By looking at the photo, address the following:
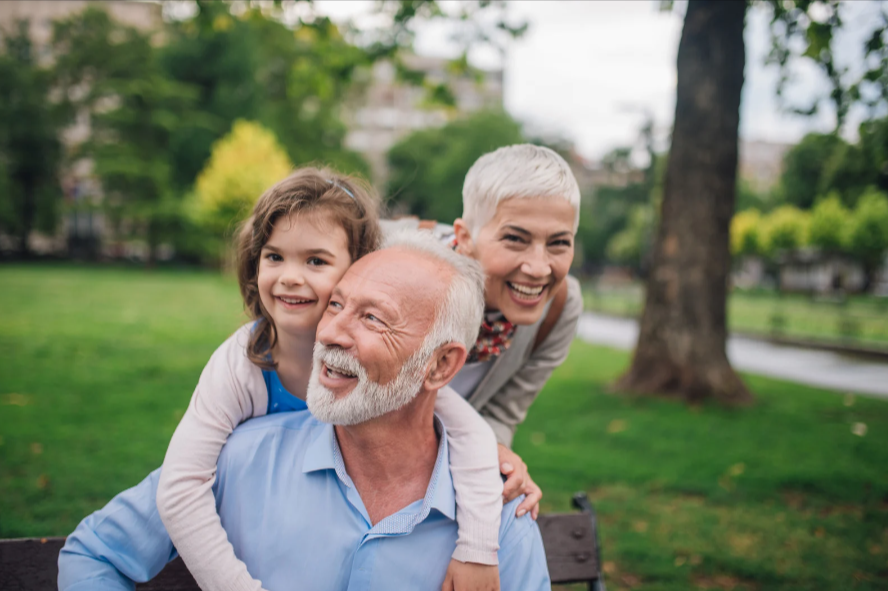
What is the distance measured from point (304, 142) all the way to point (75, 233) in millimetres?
21224

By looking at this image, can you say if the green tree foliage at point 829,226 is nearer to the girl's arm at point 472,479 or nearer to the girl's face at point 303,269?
the girl's arm at point 472,479

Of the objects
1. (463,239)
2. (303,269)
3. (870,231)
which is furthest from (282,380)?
(870,231)

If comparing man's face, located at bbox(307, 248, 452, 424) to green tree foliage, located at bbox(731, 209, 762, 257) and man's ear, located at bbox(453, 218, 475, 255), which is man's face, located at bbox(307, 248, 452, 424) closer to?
man's ear, located at bbox(453, 218, 475, 255)

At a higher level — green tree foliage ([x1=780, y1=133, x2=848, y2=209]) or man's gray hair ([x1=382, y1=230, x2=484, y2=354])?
green tree foliage ([x1=780, y1=133, x2=848, y2=209])

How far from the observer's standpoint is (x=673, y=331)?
8.61m

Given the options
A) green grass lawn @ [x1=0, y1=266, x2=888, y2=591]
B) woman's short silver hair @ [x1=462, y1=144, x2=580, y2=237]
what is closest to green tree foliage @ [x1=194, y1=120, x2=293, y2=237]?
green grass lawn @ [x1=0, y1=266, x2=888, y2=591]

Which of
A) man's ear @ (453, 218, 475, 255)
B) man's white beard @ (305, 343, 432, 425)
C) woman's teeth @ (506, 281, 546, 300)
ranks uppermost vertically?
man's ear @ (453, 218, 475, 255)

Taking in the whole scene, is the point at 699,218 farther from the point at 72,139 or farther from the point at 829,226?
the point at 72,139

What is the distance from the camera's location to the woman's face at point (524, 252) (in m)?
2.42

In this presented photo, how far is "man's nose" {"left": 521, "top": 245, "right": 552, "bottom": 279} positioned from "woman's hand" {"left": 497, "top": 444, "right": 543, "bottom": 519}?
669 mm

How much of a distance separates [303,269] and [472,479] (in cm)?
88

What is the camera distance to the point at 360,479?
2.13 meters

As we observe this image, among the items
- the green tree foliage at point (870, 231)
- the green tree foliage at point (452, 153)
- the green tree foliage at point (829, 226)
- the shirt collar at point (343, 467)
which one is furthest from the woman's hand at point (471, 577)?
the green tree foliage at point (452, 153)

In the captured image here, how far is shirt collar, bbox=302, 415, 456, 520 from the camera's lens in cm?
204
